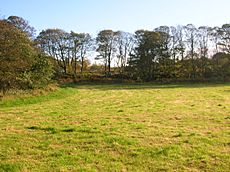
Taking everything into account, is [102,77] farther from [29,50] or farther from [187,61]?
[29,50]

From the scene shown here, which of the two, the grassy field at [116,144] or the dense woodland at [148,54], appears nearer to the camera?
the grassy field at [116,144]

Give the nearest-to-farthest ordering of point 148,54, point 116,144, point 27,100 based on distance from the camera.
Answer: point 116,144 < point 27,100 < point 148,54

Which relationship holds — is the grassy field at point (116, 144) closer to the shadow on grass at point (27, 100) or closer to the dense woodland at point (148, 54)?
the shadow on grass at point (27, 100)

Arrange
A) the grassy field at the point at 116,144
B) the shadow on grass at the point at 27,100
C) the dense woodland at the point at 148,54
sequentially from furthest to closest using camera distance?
1. the dense woodland at the point at 148,54
2. the shadow on grass at the point at 27,100
3. the grassy field at the point at 116,144

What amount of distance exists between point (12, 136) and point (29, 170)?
387 cm

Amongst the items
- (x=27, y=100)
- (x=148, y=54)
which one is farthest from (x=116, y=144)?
(x=148, y=54)

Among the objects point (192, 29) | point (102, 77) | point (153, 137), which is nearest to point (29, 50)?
point (153, 137)

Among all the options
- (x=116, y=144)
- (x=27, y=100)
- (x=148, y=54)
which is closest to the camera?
(x=116, y=144)

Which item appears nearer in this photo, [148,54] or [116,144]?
[116,144]

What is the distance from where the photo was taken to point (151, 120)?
14617 millimetres

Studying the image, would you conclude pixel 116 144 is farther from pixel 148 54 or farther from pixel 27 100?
pixel 148 54

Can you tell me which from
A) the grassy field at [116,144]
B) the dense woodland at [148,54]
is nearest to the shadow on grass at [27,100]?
the grassy field at [116,144]

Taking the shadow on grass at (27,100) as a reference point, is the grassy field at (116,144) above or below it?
below

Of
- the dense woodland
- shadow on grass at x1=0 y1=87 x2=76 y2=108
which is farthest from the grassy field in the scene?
the dense woodland
